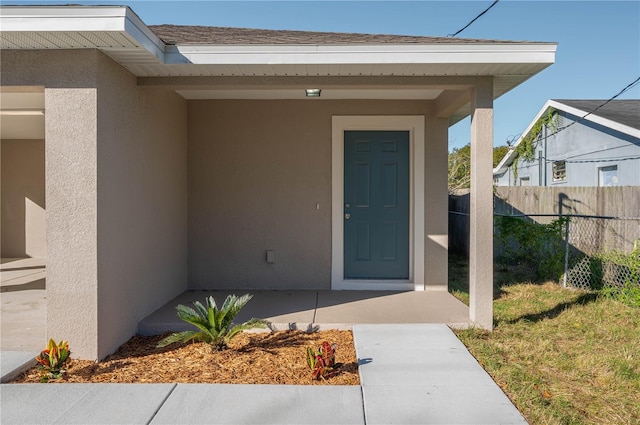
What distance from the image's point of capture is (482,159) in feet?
14.6

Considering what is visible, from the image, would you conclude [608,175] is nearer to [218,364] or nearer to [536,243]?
[536,243]

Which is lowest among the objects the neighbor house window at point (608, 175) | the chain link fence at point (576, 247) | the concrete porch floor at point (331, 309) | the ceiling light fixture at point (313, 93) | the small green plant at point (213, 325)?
the concrete porch floor at point (331, 309)

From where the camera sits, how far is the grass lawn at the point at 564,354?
3016 millimetres

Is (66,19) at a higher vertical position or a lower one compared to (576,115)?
lower

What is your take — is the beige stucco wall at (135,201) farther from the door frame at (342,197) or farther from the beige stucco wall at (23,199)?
the beige stucco wall at (23,199)

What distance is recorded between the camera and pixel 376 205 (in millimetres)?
6375

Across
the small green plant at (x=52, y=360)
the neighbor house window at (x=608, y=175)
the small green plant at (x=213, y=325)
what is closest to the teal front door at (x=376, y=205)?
the small green plant at (x=213, y=325)

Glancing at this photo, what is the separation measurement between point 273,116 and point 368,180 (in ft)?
5.29

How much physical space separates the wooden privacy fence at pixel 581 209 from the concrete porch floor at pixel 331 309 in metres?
2.78

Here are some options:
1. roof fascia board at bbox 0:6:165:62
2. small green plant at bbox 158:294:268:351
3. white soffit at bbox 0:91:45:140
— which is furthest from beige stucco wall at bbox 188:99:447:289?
roof fascia board at bbox 0:6:165:62

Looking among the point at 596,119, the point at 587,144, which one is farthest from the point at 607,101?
the point at 596,119

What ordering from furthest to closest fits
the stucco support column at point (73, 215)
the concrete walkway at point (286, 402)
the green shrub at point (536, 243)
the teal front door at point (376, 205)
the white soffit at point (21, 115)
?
the green shrub at point (536, 243)
the teal front door at point (376, 205)
the white soffit at point (21, 115)
the stucco support column at point (73, 215)
the concrete walkway at point (286, 402)

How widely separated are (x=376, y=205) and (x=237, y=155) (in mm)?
2089

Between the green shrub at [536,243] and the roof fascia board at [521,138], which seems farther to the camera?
the roof fascia board at [521,138]
